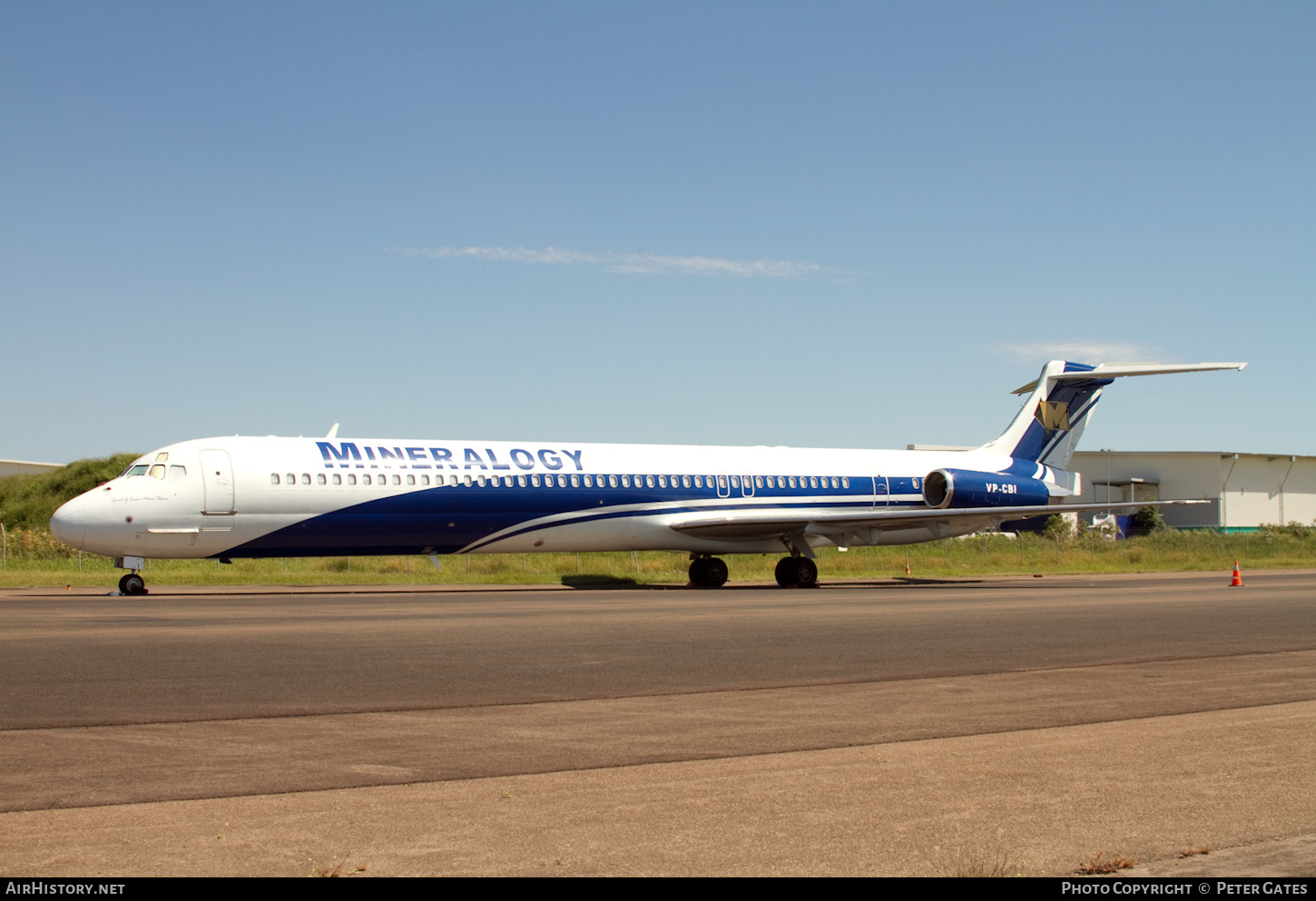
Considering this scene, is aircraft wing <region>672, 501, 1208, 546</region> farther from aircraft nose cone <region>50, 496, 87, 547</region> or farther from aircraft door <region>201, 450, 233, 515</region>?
aircraft nose cone <region>50, 496, 87, 547</region>

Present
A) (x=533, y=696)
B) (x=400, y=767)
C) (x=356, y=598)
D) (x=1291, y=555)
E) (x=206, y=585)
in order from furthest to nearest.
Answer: (x=1291, y=555) → (x=206, y=585) → (x=356, y=598) → (x=533, y=696) → (x=400, y=767)

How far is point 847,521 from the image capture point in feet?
98.8

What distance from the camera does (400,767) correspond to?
6.95 meters

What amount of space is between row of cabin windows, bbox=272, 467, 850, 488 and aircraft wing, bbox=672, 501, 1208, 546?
790 mm

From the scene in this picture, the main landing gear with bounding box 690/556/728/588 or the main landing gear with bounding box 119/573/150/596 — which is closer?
the main landing gear with bounding box 119/573/150/596

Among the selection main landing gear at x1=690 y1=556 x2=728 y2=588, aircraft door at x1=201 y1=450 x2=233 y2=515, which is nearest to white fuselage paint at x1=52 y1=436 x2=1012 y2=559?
aircraft door at x1=201 y1=450 x2=233 y2=515

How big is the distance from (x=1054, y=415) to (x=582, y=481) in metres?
16.4

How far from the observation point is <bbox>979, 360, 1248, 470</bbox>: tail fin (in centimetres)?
3628

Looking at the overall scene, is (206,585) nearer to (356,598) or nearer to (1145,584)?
(356,598)

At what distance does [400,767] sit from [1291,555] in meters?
50.3

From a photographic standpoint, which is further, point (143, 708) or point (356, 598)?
point (356, 598)

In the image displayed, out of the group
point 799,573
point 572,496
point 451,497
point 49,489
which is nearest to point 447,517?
point 451,497
